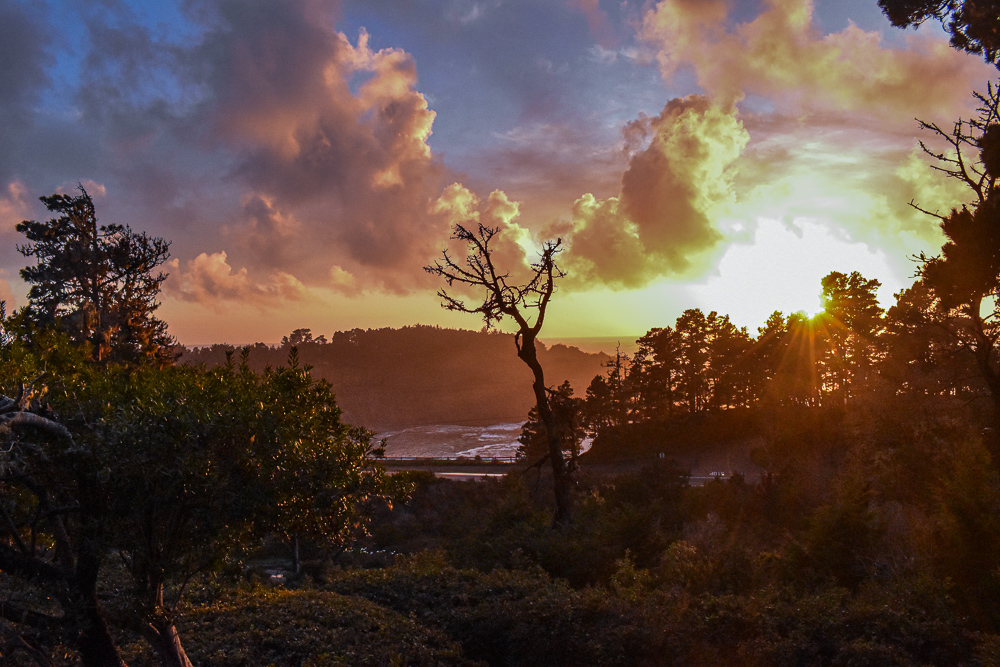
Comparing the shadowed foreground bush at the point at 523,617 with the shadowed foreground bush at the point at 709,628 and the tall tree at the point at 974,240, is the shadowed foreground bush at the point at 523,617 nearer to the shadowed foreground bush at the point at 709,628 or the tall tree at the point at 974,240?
the shadowed foreground bush at the point at 709,628

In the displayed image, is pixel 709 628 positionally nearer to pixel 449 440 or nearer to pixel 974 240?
pixel 974 240

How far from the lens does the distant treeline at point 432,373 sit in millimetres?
150875

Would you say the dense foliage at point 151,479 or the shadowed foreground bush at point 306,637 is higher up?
the dense foliage at point 151,479

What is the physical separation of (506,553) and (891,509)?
1121cm

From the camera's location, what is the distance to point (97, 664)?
5.52 meters

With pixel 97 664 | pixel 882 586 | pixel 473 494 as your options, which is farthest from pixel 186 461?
pixel 473 494

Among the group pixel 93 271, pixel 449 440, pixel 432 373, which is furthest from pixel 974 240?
pixel 432 373

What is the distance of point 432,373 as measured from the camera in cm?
17575

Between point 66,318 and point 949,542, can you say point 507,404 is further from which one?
point 949,542

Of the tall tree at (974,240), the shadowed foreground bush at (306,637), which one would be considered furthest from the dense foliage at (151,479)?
the tall tree at (974,240)

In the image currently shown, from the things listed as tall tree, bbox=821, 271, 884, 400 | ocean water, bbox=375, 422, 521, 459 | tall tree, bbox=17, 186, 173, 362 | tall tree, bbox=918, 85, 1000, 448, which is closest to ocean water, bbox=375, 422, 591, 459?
ocean water, bbox=375, 422, 521, 459

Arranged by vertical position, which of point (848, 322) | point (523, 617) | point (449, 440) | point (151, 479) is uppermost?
point (848, 322)

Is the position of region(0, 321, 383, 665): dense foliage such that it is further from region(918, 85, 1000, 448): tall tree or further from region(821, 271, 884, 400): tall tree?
region(821, 271, 884, 400): tall tree

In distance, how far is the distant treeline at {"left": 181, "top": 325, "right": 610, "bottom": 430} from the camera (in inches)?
5940
